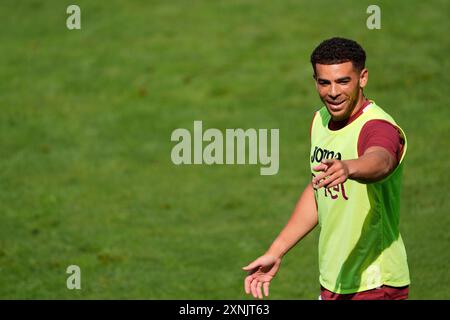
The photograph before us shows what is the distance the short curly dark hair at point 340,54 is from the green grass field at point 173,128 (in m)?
4.48

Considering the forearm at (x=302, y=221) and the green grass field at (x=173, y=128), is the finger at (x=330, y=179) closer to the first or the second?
the forearm at (x=302, y=221)

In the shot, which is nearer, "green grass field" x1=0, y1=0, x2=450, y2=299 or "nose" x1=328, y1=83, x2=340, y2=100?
"nose" x1=328, y1=83, x2=340, y2=100

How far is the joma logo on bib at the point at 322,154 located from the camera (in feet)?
17.9

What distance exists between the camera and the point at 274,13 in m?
19.1

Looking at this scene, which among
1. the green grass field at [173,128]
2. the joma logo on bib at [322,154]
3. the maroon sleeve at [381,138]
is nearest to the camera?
the maroon sleeve at [381,138]

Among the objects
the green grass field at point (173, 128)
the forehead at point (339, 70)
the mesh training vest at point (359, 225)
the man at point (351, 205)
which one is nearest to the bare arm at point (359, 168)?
the man at point (351, 205)

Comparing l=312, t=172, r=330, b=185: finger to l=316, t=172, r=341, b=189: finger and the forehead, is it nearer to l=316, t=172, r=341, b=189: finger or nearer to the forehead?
l=316, t=172, r=341, b=189: finger

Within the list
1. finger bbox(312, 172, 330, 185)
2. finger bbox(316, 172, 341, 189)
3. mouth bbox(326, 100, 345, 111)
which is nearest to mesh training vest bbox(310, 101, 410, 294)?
mouth bbox(326, 100, 345, 111)

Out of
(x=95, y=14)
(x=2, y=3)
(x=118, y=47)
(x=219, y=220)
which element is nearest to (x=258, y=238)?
(x=219, y=220)

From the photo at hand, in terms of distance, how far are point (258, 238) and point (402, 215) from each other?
6.58 feet

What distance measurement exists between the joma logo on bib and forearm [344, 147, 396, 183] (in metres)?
0.56

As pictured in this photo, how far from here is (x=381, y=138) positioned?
502cm

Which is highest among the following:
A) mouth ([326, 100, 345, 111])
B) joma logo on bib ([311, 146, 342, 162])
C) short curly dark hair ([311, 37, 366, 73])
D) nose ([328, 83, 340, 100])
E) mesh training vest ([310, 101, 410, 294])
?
short curly dark hair ([311, 37, 366, 73])

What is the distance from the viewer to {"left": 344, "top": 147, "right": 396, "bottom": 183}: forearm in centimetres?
459
